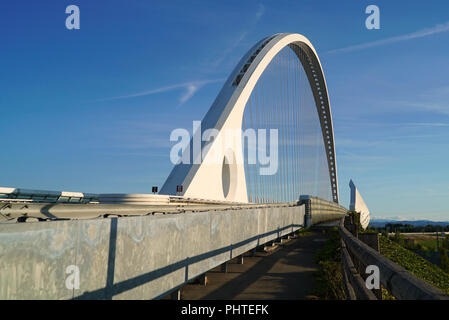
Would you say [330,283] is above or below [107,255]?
below

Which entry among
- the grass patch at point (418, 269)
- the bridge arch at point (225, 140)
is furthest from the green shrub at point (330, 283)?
the bridge arch at point (225, 140)

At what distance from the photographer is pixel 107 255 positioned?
146 inches

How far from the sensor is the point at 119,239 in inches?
154

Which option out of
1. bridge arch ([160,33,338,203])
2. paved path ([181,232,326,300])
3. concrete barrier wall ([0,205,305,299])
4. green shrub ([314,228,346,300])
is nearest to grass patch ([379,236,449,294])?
paved path ([181,232,326,300])

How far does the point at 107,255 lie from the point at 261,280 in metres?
4.59

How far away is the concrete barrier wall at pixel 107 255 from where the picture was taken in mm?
2812

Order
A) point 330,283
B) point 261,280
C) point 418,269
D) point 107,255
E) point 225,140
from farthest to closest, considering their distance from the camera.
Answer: point 225,140 < point 418,269 < point 261,280 < point 330,283 < point 107,255

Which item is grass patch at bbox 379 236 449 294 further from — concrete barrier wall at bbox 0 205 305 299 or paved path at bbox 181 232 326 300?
concrete barrier wall at bbox 0 205 305 299

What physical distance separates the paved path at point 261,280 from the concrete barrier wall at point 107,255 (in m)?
0.50

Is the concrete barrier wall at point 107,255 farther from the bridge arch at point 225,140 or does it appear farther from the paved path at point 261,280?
the bridge arch at point 225,140

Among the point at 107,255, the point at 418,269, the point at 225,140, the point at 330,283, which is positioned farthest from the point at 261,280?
the point at 225,140

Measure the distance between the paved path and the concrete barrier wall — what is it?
0.50m

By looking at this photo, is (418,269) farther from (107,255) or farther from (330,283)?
(107,255)

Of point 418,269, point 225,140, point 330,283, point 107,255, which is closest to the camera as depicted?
point 107,255
